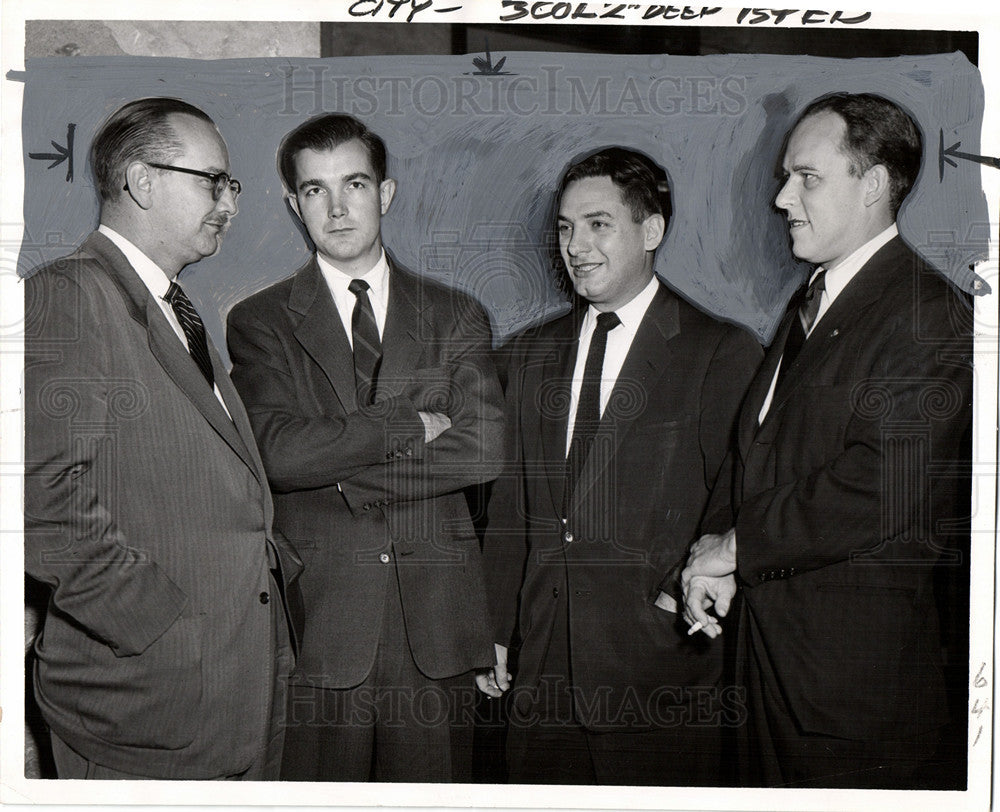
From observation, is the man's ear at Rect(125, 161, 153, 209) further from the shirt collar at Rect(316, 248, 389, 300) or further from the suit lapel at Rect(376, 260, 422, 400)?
the suit lapel at Rect(376, 260, 422, 400)

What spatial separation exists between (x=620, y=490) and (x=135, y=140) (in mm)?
1656

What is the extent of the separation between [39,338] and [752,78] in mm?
2120

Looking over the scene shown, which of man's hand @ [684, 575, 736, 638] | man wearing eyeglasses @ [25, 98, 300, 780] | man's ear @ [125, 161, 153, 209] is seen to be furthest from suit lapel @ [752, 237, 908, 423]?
man's ear @ [125, 161, 153, 209]

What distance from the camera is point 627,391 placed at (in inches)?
109

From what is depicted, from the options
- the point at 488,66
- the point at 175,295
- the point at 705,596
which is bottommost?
the point at 705,596

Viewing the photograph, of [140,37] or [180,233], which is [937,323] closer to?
[180,233]

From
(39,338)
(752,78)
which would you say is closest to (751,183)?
Answer: (752,78)

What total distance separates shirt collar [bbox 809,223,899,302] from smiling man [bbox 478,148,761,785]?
10.1 inches

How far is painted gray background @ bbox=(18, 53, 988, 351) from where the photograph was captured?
9.09 feet

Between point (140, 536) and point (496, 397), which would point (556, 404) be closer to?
point (496, 397)

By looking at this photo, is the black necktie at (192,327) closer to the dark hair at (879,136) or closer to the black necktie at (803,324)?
the black necktie at (803,324)

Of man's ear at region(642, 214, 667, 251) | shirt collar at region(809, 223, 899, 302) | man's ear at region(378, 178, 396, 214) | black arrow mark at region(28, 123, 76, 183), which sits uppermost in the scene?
black arrow mark at region(28, 123, 76, 183)

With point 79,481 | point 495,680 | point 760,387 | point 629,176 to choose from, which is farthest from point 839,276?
point 79,481

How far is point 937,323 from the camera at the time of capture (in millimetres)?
2781
